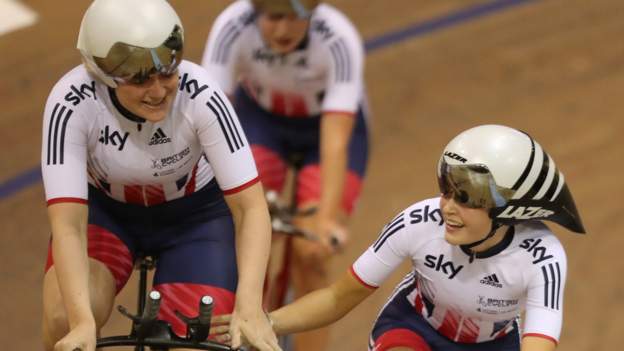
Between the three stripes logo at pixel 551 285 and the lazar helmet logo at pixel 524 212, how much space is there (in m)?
0.17

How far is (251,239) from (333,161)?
137 cm

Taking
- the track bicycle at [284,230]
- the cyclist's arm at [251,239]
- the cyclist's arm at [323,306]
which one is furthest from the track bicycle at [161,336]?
the track bicycle at [284,230]

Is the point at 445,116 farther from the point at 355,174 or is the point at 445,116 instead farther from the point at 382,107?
the point at 355,174

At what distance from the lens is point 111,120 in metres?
3.86

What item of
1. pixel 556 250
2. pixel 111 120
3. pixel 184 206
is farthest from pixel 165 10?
pixel 556 250

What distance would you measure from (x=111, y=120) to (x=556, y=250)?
147 cm

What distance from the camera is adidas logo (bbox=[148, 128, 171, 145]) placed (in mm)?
3912

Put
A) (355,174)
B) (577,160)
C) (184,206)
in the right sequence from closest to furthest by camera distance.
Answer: (184,206) < (355,174) < (577,160)

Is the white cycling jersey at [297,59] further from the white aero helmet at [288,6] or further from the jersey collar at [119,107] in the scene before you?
the jersey collar at [119,107]

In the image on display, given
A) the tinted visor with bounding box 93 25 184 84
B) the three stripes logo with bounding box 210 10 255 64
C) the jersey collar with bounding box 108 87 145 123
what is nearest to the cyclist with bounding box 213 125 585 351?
the jersey collar with bounding box 108 87 145 123

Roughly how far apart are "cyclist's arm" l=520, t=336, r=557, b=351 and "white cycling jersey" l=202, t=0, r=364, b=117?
5.94 feet

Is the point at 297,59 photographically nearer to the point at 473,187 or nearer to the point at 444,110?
the point at 473,187

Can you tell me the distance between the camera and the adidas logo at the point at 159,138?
3912 millimetres

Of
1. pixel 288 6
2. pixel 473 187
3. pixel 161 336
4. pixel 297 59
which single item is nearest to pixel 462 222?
pixel 473 187
